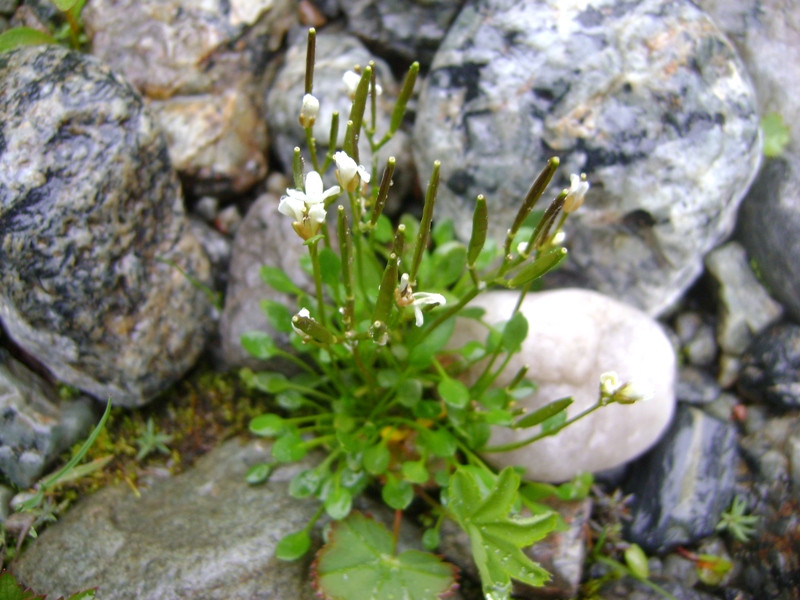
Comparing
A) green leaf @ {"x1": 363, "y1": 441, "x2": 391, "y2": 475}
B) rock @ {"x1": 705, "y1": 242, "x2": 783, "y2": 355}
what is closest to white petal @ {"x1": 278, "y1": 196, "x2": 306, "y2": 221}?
green leaf @ {"x1": 363, "y1": 441, "x2": 391, "y2": 475}

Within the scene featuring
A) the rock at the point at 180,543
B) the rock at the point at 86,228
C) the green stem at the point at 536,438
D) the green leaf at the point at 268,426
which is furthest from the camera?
the green leaf at the point at 268,426

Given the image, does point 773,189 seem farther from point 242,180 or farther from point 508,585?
point 242,180

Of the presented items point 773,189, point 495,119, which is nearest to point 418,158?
point 495,119

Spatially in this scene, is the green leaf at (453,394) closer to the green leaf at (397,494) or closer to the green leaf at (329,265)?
the green leaf at (397,494)

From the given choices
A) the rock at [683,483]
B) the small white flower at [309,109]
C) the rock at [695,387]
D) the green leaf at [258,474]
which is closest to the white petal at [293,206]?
the small white flower at [309,109]

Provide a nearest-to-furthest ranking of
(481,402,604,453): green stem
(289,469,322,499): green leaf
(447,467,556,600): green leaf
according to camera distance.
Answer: (447,467,556,600): green leaf, (481,402,604,453): green stem, (289,469,322,499): green leaf

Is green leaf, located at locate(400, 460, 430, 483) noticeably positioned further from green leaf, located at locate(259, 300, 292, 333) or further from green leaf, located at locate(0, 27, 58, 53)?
green leaf, located at locate(0, 27, 58, 53)
